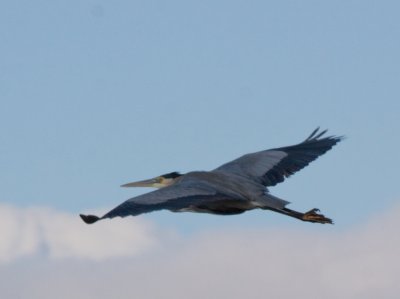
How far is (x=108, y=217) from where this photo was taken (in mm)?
19281

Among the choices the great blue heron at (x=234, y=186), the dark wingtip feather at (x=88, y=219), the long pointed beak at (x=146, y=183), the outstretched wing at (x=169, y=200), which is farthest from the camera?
the long pointed beak at (x=146, y=183)

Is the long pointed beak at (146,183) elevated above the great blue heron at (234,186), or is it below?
above

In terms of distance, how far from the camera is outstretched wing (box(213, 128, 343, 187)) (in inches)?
944

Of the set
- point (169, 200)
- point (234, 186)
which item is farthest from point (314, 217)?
point (169, 200)

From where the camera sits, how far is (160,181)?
2483 centimetres

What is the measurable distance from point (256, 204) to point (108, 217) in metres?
3.20

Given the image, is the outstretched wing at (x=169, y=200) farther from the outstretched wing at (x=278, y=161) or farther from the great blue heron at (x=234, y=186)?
the outstretched wing at (x=278, y=161)

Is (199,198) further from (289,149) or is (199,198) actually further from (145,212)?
(289,149)

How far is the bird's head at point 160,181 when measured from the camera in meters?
24.2

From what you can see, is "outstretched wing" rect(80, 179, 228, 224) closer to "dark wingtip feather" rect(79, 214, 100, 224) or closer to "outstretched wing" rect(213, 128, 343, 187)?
"dark wingtip feather" rect(79, 214, 100, 224)

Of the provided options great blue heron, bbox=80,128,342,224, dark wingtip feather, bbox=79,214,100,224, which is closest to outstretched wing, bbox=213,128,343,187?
great blue heron, bbox=80,128,342,224

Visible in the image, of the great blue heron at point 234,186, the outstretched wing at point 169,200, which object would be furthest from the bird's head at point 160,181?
the outstretched wing at point 169,200

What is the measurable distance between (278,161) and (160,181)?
2.10 m

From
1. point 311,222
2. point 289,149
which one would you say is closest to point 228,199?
point 311,222
